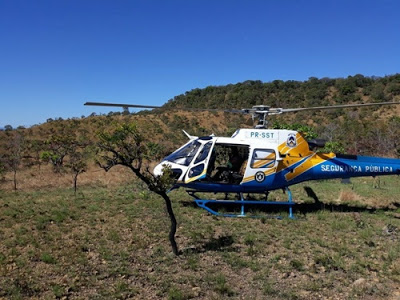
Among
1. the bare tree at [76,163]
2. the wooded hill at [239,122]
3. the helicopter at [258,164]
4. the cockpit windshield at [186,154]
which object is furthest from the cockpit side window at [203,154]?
the wooded hill at [239,122]

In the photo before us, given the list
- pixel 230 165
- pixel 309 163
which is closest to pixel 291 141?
pixel 309 163

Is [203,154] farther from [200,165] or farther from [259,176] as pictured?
[259,176]

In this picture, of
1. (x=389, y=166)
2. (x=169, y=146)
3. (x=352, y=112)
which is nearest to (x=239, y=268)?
(x=389, y=166)

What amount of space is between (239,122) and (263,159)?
40520 mm

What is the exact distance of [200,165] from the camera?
35.6ft

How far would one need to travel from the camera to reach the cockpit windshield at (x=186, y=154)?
11.0 m

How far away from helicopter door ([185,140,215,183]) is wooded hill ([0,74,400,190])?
44.6 feet

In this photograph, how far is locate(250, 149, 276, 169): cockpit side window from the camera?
36.1ft

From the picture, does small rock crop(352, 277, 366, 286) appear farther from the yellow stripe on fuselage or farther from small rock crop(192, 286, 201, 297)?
the yellow stripe on fuselage

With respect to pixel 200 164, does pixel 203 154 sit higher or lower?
higher

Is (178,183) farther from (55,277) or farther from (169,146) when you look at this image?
(169,146)

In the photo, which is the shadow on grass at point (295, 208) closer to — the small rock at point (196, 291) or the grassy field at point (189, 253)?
the grassy field at point (189, 253)

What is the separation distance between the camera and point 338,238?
9250 mm

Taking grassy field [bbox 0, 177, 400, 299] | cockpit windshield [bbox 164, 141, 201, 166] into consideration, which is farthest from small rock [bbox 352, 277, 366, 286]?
cockpit windshield [bbox 164, 141, 201, 166]
